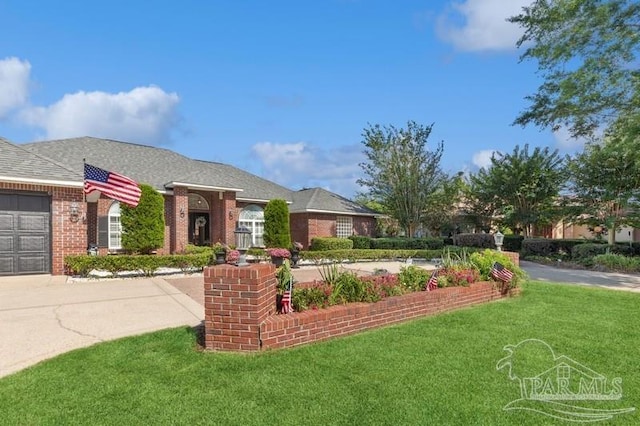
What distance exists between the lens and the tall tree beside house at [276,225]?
1828 cm

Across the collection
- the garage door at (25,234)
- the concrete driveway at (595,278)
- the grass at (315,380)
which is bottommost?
the concrete driveway at (595,278)

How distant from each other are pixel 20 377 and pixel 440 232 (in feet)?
93.5

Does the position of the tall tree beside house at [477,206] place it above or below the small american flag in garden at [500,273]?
above

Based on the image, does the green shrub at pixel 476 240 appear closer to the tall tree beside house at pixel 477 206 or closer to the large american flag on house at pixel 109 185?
the tall tree beside house at pixel 477 206

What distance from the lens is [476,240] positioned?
24219mm

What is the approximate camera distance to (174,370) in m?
4.06

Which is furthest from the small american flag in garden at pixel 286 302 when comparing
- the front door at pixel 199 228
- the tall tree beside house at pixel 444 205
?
the tall tree beside house at pixel 444 205

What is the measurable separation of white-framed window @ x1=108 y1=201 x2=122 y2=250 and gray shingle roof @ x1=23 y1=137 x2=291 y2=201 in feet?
5.53

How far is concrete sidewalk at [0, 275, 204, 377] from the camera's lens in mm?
5035

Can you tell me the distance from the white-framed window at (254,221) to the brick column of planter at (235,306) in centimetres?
1631

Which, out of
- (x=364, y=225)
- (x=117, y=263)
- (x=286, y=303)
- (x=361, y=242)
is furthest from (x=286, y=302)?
(x=364, y=225)

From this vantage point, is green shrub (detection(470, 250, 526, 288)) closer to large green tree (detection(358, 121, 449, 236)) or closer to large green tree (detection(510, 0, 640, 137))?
large green tree (detection(510, 0, 640, 137))

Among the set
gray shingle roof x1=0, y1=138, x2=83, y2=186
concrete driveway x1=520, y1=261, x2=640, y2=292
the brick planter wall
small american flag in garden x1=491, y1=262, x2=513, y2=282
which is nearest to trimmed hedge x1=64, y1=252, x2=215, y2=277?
gray shingle roof x1=0, y1=138, x2=83, y2=186

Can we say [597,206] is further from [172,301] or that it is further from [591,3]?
[172,301]
